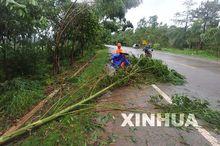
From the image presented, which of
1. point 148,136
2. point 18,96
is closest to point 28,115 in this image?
point 18,96

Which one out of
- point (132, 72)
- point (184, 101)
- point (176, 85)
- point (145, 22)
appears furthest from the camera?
point (145, 22)

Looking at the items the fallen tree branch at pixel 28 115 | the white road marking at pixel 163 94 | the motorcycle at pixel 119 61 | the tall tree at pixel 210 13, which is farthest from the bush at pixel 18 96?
the tall tree at pixel 210 13

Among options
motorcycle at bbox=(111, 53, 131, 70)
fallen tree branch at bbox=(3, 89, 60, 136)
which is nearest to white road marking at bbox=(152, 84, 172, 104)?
motorcycle at bbox=(111, 53, 131, 70)

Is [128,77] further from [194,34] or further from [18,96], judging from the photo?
[194,34]

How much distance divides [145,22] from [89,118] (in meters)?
90.8

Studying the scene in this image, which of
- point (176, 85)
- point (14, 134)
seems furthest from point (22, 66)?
point (14, 134)

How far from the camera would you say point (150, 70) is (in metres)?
10.8

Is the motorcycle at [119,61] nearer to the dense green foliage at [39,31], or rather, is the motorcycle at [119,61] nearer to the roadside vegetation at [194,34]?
the dense green foliage at [39,31]

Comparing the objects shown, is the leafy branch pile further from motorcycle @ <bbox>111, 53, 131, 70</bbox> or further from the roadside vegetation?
the roadside vegetation

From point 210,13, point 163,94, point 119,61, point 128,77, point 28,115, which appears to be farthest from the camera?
point 210,13

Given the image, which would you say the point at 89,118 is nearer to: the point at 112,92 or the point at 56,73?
the point at 112,92

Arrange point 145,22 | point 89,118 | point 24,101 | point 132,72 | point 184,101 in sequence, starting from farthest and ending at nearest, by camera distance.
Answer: point 145,22 → point 132,72 → point 24,101 → point 184,101 → point 89,118

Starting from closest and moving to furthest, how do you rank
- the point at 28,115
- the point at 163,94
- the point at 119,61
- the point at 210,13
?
the point at 28,115 < the point at 163,94 < the point at 119,61 < the point at 210,13

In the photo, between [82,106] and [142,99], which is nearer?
[82,106]
